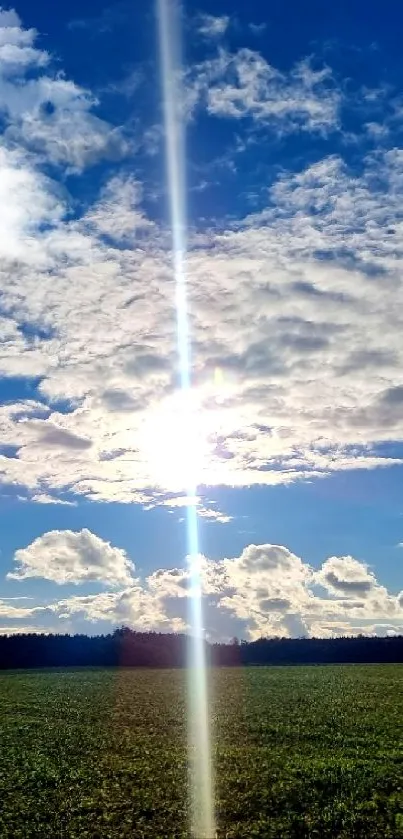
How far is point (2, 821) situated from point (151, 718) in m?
22.6

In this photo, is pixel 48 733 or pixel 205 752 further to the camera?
pixel 48 733

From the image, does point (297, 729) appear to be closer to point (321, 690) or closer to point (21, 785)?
point (21, 785)

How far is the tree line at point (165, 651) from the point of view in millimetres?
139238

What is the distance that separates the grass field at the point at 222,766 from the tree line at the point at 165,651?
7940 cm

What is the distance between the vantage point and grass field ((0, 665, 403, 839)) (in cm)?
2664

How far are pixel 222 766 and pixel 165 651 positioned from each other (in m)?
112

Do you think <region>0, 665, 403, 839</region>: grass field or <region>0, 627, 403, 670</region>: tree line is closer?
<region>0, 665, 403, 839</region>: grass field

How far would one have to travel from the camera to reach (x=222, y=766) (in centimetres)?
3378

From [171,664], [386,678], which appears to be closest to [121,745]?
[386,678]

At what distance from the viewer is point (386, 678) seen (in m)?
78.6

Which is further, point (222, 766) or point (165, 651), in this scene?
point (165, 651)

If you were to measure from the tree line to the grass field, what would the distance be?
79403mm

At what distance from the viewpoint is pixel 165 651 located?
14250cm

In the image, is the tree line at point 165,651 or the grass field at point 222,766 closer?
the grass field at point 222,766
